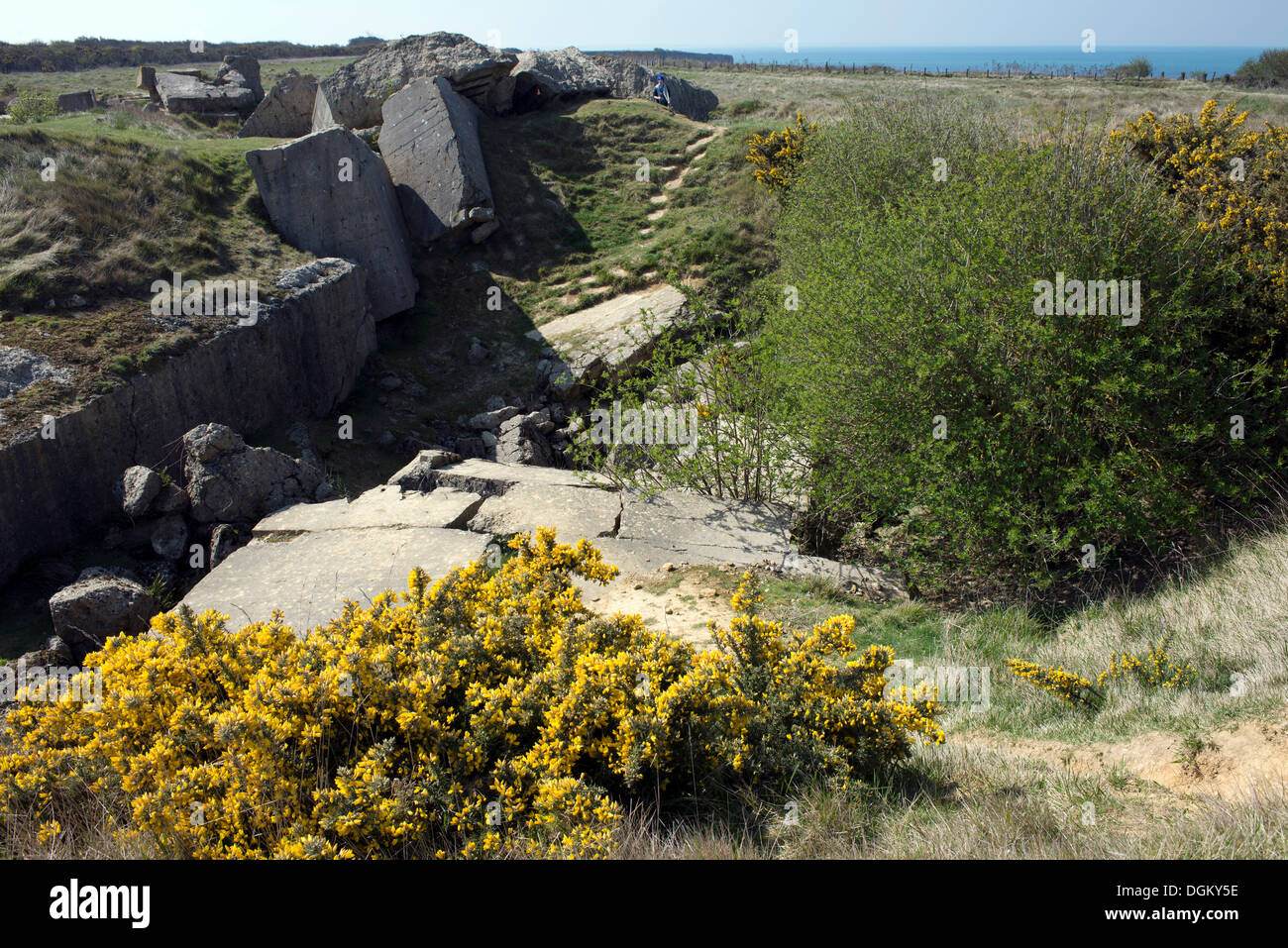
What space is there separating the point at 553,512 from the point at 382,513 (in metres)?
1.50

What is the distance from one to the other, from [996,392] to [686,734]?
3944 millimetres

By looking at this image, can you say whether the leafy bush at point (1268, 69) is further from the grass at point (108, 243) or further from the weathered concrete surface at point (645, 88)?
the grass at point (108, 243)

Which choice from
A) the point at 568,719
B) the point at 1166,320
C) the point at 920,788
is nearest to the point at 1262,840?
the point at 920,788

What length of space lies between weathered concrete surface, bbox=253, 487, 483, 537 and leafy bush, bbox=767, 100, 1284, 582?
10.2ft

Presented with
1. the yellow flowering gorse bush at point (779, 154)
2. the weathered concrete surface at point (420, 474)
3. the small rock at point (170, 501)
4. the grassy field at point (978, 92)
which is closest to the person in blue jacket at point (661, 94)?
the grassy field at point (978, 92)

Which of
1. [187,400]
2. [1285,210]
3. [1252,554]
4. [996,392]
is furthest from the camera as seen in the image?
[187,400]

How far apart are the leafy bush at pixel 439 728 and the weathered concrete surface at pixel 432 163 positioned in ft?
40.0

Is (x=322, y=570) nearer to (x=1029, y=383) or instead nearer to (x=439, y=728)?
(x=439, y=728)

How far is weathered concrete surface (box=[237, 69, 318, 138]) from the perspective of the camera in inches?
685

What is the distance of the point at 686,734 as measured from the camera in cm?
304

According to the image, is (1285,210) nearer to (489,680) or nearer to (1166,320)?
(1166,320)

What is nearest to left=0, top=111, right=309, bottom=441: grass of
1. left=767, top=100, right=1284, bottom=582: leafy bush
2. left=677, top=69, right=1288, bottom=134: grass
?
left=767, top=100, right=1284, bottom=582: leafy bush

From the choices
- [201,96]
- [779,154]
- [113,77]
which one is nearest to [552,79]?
[779,154]

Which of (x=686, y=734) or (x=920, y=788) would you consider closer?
(x=686, y=734)
